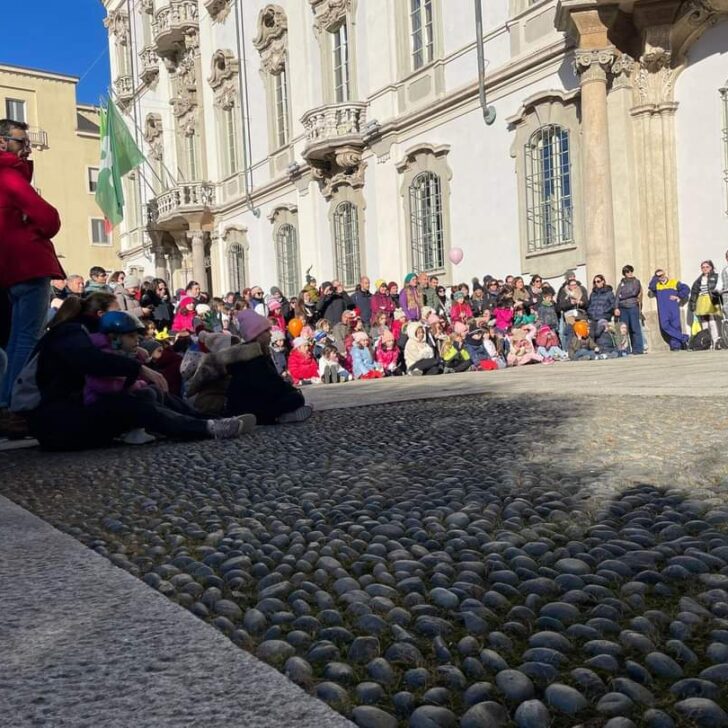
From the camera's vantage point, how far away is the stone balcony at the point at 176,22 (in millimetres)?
29703

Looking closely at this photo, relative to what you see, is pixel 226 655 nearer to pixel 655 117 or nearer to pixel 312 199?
pixel 655 117

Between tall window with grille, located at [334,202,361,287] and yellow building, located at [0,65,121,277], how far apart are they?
2484cm

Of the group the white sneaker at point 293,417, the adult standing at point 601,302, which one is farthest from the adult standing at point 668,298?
the white sneaker at point 293,417

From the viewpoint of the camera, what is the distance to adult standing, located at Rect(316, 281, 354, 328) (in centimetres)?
1695

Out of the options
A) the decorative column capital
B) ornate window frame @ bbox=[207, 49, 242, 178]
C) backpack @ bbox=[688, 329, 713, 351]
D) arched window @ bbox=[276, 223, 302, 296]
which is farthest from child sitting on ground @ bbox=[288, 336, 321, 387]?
ornate window frame @ bbox=[207, 49, 242, 178]

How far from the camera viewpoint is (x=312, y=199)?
947 inches

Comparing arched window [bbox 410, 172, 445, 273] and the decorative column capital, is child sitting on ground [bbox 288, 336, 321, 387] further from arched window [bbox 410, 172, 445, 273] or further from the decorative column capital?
the decorative column capital

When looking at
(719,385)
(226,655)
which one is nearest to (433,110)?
(719,385)

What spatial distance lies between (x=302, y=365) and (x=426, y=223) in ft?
22.4

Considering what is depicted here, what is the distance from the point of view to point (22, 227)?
5.90 m

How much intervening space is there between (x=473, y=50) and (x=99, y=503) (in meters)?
16.1

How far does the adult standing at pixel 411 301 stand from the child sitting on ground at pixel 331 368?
181cm

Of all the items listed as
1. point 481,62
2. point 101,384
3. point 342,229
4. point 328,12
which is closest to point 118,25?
point 328,12

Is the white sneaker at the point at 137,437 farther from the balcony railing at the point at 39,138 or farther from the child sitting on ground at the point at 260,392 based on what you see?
the balcony railing at the point at 39,138
